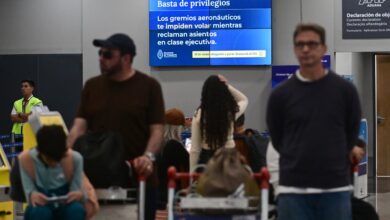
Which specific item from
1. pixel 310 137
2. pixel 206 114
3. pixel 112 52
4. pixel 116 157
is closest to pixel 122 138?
pixel 116 157

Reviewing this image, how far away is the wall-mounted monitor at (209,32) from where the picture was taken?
1365 centimetres

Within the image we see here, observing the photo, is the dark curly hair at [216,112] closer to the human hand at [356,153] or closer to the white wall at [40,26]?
the human hand at [356,153]

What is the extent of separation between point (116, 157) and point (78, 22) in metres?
10.4

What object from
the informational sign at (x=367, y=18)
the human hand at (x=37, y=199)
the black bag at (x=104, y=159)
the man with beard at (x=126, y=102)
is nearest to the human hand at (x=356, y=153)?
the man with beard at (x=126, y=102)

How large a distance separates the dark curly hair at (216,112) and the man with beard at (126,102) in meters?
1.58

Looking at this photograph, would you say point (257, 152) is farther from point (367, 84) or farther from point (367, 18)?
point (367, 84)

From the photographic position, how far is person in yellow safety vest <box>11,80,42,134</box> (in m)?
12.2

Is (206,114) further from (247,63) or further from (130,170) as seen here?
(247,63)

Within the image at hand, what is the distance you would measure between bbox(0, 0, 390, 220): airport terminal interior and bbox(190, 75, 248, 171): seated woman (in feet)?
24.2

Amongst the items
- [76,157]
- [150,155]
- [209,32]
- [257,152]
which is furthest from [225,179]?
[209,32]

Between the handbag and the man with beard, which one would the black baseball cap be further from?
the handbag

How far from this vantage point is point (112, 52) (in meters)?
4.38

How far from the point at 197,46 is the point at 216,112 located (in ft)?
25.8

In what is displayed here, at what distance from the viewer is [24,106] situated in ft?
41.0
